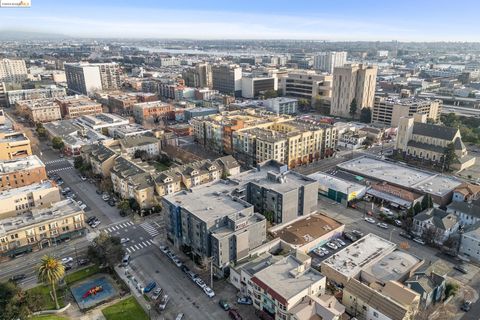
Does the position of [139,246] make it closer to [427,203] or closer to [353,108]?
[427,203]

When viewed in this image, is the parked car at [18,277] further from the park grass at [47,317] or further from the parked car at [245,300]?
the parked car at [245,300]

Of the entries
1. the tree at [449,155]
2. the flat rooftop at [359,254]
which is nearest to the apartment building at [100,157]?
the flat rooftop at [359,254]

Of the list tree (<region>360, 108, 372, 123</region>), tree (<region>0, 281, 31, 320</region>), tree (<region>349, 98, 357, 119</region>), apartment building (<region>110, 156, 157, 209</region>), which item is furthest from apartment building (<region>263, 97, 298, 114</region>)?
tree (<region>0, 281, 31, 320</region>)

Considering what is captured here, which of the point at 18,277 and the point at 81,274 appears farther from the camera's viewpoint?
the point at 81,274

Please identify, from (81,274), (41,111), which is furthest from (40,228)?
(41,111)

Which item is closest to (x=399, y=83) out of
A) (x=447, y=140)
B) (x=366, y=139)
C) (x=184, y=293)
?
(x=366, y=139)

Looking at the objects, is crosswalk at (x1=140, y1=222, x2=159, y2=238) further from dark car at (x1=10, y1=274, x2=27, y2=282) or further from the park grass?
the park grass

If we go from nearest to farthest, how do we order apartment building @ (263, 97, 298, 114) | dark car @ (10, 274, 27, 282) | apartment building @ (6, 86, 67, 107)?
dark car @ (10, 274, 27, 282) < apartment building @ (263, 97, 298, 114) < apartment building @ (6, 86, 67, 107)
